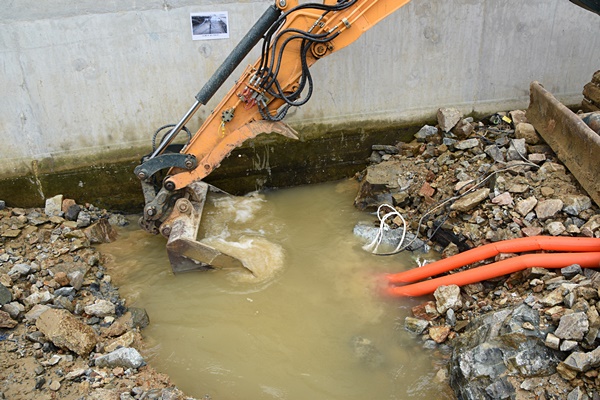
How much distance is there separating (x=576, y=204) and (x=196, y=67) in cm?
390

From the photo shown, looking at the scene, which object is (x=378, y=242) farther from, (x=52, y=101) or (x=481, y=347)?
(x=52, y=101)

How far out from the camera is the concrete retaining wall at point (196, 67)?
505 centimetres

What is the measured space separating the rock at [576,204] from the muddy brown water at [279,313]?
4.92 ft

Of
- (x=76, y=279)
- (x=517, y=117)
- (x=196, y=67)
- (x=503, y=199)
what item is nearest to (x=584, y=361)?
(x=503, y=199)

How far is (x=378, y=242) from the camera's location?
16.8 ft

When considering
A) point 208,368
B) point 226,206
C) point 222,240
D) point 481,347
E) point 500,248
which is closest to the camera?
point 481,347

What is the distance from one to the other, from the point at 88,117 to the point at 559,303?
15.4 feet

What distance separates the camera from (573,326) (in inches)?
130

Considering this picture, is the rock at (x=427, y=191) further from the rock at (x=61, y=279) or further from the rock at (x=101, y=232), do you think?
the rock at (x=61, y=279)

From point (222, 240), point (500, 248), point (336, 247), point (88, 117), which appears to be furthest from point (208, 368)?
point (88, 117)

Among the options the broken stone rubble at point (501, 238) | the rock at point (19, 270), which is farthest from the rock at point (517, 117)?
the rock at point (19, 270)

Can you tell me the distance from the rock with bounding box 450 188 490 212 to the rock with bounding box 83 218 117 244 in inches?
138

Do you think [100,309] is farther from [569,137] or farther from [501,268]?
[569,137]

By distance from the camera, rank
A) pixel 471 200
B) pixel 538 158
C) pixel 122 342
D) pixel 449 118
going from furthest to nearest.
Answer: pixel 449 118, pixel 538 158, pixel 471 200, pixel 122 342
